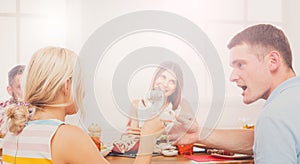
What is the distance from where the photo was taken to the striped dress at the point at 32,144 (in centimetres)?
135

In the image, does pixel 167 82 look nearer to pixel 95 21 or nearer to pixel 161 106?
pixel 161 106

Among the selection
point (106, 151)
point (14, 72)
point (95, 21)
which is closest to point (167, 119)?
point (106, 151)

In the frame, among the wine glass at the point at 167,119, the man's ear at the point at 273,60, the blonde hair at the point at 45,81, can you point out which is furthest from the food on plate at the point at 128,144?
A: the man's ear at the point at 273,60

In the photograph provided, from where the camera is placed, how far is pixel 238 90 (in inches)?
72.4

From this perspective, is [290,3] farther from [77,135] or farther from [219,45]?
[77,135]

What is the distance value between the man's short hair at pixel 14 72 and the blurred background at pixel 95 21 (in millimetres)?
16

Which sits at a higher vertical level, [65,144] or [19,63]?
[19,63]

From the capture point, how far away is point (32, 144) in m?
1.38

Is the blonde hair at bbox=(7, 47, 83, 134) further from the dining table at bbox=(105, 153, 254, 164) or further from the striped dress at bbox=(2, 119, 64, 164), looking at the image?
the dining table at bbox=(105, 153, 254, 164)

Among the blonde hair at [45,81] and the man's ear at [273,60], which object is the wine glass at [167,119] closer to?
the blonde hair at [45,81]

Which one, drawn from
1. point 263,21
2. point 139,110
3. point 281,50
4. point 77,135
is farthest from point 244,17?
point 77,135

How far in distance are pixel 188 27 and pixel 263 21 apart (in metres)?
0.39

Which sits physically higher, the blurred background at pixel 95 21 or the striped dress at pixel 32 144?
the blurred background at pixel 95 21

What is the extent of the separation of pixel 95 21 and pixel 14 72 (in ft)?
1.19
